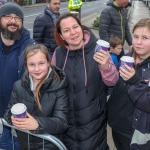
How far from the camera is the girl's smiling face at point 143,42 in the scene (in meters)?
A: 2.33

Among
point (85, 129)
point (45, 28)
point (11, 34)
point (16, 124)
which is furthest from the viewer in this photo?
point (45, 28)

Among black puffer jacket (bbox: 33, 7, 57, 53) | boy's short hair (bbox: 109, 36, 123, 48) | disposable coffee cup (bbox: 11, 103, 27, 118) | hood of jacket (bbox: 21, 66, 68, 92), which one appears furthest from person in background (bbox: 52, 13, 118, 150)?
black puffer jacket (bbox: 33, 7, 57, 53)

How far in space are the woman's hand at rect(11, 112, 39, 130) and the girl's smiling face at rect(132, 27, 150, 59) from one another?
39.3 inches

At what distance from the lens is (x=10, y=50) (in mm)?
3025

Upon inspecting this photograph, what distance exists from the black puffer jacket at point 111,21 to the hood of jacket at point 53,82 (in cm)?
262

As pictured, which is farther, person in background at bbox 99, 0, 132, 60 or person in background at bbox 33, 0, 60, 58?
person in background at bbox 99, 0, 132, 60

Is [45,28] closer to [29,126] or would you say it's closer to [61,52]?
[61,52]

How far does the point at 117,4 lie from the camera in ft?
16.5

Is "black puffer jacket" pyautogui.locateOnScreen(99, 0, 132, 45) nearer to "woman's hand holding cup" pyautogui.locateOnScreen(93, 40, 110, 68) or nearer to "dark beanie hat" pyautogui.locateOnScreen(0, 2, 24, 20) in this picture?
"dark beanie hat" pyautogui.locateOnScreen(0, 2, 24, 20)

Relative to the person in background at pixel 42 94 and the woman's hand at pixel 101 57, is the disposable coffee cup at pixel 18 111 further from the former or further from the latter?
the woman's hand at pixel 101 57

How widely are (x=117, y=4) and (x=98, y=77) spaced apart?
276 centimetres

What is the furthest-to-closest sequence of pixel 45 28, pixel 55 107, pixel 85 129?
pixel 45 28, pixel 85 129, pixel 55 107

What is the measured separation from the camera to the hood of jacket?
7.92 feet

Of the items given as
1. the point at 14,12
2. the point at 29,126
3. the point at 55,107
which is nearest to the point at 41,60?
the point at 55,107
